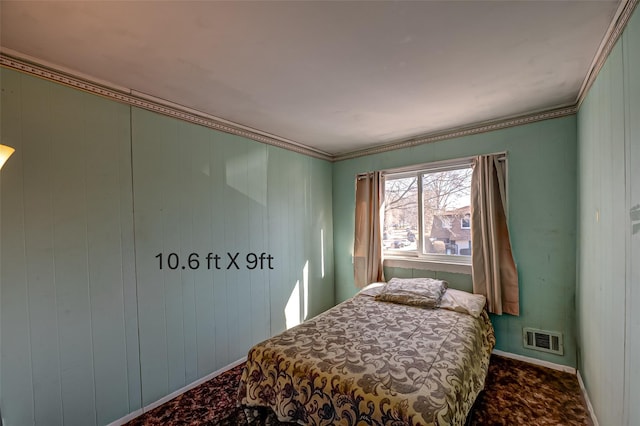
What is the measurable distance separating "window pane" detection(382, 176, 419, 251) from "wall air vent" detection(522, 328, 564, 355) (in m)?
1.37

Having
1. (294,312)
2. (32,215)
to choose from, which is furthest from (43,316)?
(294,312)

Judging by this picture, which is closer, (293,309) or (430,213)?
(430,213)

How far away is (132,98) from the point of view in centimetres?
205

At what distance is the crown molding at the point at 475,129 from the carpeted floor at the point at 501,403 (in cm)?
238

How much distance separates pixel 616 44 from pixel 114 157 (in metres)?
3.20

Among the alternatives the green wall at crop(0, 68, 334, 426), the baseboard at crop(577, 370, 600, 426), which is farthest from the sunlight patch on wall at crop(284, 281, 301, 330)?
the baseboard at crop(577, 370, 600, 426)

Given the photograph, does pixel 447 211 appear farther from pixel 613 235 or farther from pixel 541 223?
pixel 613 235

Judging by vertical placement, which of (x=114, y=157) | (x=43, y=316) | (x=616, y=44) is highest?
(x=616, y=44)

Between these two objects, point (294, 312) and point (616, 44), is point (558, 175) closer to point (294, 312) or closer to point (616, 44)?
Answer: point (616, 44)

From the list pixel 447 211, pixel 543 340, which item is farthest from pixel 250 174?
pixel 543 340

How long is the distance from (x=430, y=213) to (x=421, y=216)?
111 millimetres

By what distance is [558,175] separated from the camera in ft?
8.09

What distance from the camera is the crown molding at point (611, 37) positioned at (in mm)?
1246

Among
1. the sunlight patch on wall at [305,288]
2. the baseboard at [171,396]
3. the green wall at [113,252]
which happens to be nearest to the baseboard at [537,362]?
the sunlight patch on wall at [305,288]
